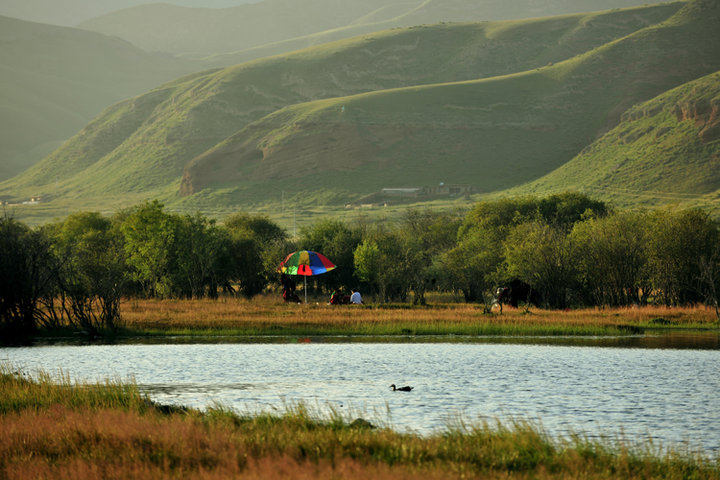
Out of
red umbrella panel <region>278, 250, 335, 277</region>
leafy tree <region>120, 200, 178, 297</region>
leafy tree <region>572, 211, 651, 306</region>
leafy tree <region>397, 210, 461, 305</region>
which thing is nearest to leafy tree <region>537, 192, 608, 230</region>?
leafy tree <region>397, 210, 461, 305</region>

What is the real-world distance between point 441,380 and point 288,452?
43.9ft

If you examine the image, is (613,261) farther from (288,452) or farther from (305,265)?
(288,452)

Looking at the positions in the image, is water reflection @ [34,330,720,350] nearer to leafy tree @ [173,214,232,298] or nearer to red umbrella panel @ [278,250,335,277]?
red umbrella panel @ [278,250,335,277]

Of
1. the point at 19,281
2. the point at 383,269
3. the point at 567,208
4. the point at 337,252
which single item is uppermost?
the point at 567,208

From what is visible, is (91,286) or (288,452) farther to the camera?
(91,286)

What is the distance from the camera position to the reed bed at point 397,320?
1692 inches

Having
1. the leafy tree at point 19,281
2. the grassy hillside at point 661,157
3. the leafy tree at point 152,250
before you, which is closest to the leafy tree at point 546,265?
the leafy tree at point 152,250

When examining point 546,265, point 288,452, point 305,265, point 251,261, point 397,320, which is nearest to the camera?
point 288,452

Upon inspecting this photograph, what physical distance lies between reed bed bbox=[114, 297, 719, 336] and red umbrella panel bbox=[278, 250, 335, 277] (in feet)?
9.27

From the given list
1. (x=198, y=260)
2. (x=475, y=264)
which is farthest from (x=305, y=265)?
(x=475, y=264)

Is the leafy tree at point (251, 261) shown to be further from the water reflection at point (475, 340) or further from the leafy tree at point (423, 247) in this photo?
the water reflection at point (475, 340)

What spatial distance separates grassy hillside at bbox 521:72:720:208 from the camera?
134 m

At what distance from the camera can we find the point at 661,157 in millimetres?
146000

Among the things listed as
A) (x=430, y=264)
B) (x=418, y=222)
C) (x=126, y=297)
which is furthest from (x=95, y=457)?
(x=418, y=222)
